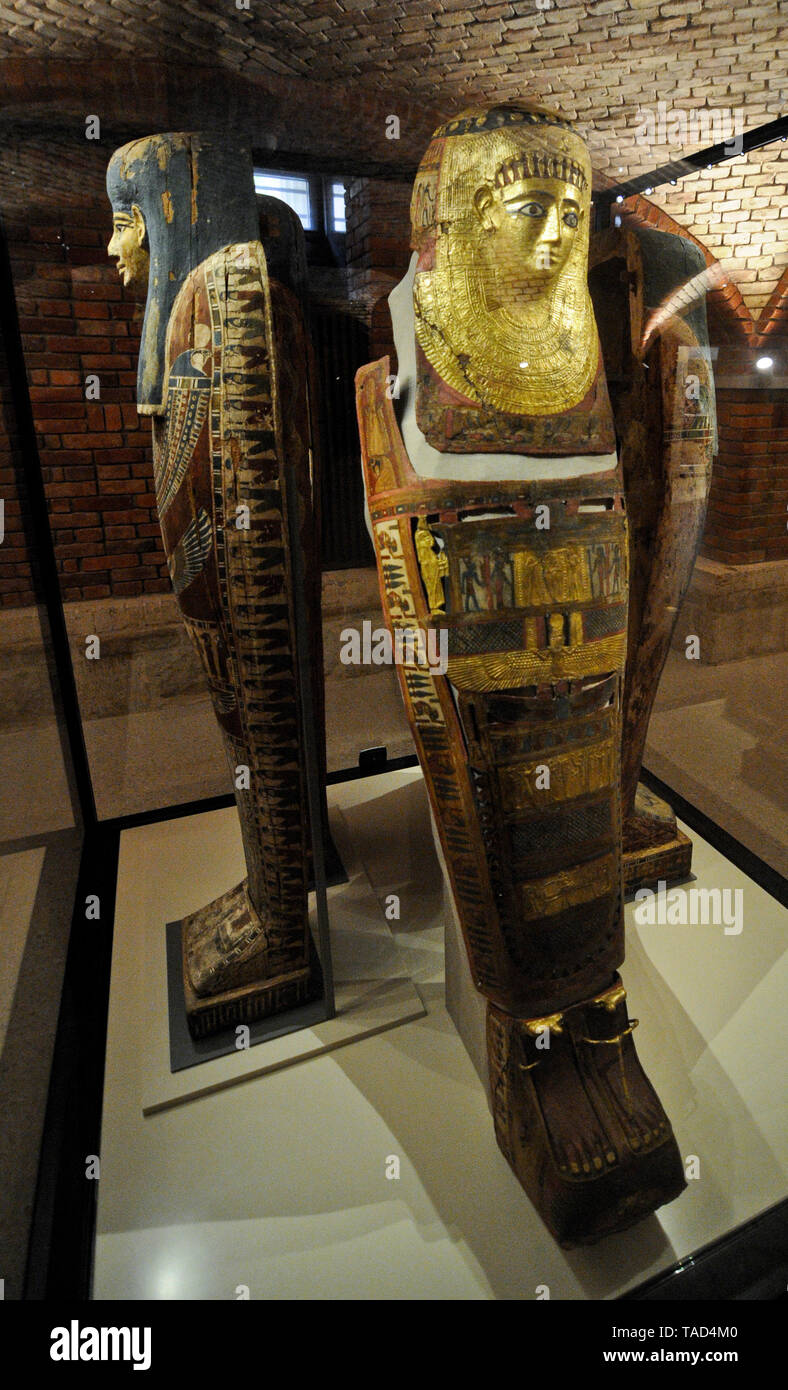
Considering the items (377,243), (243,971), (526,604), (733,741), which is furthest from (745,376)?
(243,971)

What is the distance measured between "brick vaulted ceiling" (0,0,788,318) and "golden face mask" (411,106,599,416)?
0.37 ft

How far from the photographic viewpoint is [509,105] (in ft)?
3.98

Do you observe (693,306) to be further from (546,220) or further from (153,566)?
(153,566)

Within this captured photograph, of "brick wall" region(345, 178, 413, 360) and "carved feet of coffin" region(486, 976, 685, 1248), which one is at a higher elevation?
"brick wall" region(345, 178, 413, 360)

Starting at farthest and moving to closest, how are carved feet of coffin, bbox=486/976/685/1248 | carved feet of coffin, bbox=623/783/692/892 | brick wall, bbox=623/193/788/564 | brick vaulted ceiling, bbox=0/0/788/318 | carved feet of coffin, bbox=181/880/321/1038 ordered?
1. carved feet of coffin, bbox=623/783/692/892
2. carved feet of coffin, bbox=181/880/321/1038
3. brick wall, bbox=623/193/788/564
4. carved feet of coffin, bbox=486/976/685/1248
5. brick vaulted ceiling, bbox=0/0/788/318

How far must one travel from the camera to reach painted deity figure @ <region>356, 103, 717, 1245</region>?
1.21 meters

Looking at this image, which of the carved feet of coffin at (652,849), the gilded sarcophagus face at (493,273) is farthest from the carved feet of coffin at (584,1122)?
the gilded sarcophagus face at (493,273)

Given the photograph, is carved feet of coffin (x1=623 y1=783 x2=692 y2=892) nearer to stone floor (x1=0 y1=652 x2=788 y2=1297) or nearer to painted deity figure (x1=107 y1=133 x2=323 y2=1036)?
stone floor (x1=0 y1=652 x2=788 y2=1297)

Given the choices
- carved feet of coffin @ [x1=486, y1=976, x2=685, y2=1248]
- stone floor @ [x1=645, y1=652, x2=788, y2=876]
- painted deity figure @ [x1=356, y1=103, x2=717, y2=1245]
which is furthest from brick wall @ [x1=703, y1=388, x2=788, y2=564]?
carved feet of coffin @ [x1=486, y1=976, x2=685, y2=1248]

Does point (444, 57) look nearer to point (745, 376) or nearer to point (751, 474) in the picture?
point (745, 376)

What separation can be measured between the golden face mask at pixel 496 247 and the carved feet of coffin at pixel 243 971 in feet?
4.36

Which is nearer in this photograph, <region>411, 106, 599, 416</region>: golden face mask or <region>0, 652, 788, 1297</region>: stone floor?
<region>411, 106, 599, 416</region>: golden face mask
